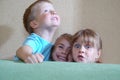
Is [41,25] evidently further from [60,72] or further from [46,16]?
[60,72]

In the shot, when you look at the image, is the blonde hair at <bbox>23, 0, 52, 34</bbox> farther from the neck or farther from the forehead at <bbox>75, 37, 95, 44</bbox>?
the forehead at <bbox>75, 37, 95, 44</bbox>

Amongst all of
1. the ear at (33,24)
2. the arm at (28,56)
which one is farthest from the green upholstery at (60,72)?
the ear at (33,24)

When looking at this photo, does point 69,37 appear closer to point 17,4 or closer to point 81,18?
point 81,18

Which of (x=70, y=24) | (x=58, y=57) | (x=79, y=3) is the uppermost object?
(x=79, y=3)

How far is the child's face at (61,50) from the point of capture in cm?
105

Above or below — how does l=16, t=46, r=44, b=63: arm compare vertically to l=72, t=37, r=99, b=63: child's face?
above

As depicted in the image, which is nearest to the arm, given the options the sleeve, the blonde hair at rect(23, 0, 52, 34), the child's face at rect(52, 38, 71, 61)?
the sleeve

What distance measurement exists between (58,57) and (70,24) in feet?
1.02

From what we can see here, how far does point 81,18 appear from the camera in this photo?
4.27 feet

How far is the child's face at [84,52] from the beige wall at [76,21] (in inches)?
→ 12.4

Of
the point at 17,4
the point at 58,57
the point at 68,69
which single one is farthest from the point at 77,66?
the point at 17,4

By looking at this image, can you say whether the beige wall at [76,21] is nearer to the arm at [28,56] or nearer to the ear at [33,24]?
the ear at [33,24]

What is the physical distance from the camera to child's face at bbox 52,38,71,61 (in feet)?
3.43

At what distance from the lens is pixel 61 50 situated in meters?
1.05
